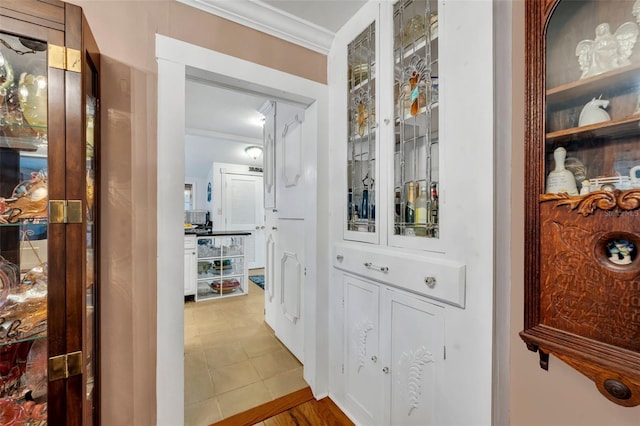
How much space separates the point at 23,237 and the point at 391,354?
1.55 m

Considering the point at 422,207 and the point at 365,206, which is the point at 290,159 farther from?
the point at 422,207

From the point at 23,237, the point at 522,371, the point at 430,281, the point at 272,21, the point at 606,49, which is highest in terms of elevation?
the point at 272,21

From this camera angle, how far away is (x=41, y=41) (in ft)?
2.62

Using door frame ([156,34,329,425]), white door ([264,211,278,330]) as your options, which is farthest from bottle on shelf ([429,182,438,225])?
white door ([264,211,278,330])

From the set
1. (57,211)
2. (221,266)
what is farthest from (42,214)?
(221,266)

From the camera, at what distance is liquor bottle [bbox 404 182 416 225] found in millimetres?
1236

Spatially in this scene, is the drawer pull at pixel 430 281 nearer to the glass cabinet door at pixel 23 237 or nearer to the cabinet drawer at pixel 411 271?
the cabinet drawer at pixel 411 271

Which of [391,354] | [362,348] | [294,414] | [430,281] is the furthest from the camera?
[294,414]

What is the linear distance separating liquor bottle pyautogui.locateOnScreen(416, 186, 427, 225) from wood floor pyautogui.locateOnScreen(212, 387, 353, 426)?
4.23ft

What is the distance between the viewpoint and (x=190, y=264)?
3562 mm

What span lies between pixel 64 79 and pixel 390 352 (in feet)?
5.52

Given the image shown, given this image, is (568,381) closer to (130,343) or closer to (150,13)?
(130,343)

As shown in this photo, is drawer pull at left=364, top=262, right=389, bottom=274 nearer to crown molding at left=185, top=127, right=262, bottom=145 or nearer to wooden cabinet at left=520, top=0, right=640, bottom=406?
wooden cabinet at left=520, top=0, right=640, bottom=406

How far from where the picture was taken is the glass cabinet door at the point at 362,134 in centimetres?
147
